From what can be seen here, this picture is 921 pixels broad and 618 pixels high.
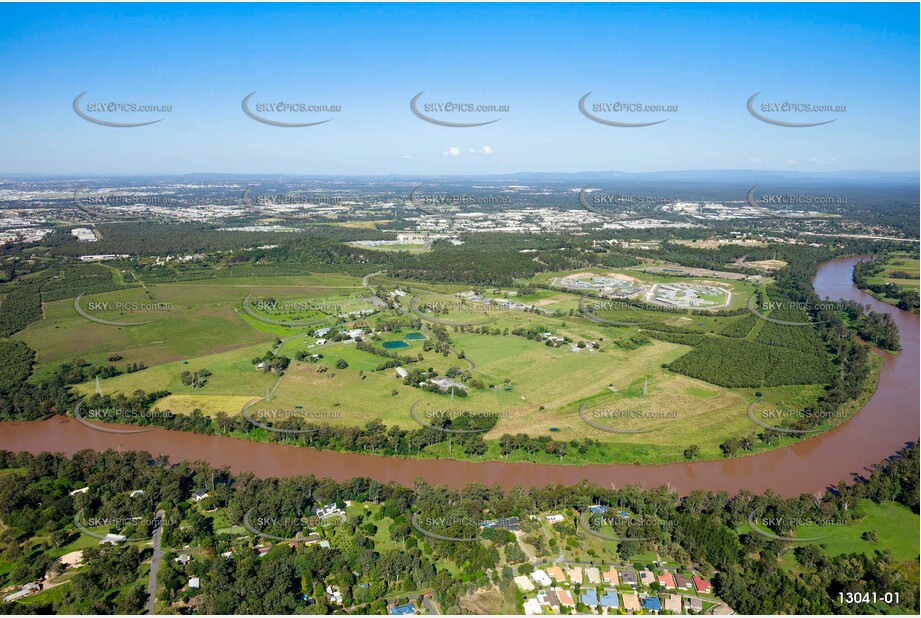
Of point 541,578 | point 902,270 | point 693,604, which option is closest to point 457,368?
point 541,578

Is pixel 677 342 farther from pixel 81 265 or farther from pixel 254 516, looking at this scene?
pixel 81 265

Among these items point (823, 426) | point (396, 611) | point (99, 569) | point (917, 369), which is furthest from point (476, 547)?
point (917, 369)

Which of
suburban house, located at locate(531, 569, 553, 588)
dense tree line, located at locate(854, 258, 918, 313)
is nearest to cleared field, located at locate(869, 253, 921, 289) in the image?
dense tree line, located at locate(854, 258, 918, 313)

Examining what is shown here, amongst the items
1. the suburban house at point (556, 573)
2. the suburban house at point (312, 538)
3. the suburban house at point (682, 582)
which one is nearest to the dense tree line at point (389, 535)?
the suburban house at point (312, 538)

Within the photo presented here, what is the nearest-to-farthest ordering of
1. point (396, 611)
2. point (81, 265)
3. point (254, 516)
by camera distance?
point (396, 611), point (254, 516), point (81, 265)

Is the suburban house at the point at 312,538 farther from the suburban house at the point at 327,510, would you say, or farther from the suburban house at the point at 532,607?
the suburban house at the point at 532,607

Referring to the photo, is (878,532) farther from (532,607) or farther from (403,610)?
(403,610)

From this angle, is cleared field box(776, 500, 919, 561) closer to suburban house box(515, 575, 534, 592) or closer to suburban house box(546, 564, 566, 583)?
suburban house box(546, 564, 566, 583)
